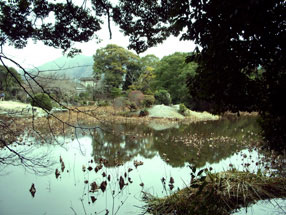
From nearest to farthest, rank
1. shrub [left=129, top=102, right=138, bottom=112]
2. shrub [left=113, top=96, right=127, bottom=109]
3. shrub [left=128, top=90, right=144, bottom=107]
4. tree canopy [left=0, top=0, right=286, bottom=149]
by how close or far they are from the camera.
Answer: tree canopy [left=0, top=0, right=286, bottom=149]
shrub [left=113, top=96, right=127, bottom=109]
shrub [left=129, top=102, right=138, bottom=112]
shrub [left=128, top=90, right=144, bottom=107]

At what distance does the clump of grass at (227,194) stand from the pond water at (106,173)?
0.61ft

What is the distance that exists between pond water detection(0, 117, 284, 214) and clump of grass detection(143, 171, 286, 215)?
0.61 feet

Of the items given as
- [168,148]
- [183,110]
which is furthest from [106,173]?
[183,110]

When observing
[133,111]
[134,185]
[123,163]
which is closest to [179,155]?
[123,163]

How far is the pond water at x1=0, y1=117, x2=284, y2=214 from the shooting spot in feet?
11.5

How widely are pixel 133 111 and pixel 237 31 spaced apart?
1608cm

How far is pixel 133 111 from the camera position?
1755cm

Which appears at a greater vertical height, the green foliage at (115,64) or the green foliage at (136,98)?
the green foliage at (115,64)

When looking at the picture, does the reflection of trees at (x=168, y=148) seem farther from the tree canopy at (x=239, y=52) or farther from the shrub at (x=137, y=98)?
the shrub at (x=137, y=98)

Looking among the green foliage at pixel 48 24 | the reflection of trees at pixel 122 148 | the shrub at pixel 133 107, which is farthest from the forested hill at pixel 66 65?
the shrub at pixel 133 107

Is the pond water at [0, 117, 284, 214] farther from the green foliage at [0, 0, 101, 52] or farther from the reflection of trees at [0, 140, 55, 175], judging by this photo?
the green foliage at [0, 0, 101, 52]

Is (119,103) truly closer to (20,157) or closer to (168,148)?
(168,148)

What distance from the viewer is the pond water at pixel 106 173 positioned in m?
3.49

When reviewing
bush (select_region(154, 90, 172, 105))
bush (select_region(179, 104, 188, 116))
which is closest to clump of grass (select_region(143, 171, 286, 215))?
bush (select_region(179, 104, 188, 116))
